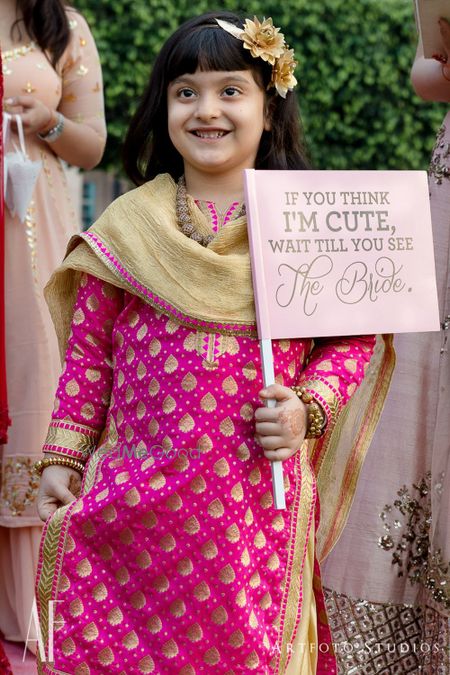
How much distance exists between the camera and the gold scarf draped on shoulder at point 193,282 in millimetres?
2344

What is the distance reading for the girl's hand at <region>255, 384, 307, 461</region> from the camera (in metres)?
2.24

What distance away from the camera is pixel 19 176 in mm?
3689

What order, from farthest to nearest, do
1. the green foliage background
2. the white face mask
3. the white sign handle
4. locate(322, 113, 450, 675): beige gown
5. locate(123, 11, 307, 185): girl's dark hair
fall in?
the green foliage background → the white face mask → locate(322, 113, 450, 675): beige gown → locate(123, 11, 307, 185): girl's dark hair → the white sign handle

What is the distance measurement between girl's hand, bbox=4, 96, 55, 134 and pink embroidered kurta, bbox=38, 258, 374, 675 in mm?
1531

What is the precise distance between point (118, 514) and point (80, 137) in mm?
1974

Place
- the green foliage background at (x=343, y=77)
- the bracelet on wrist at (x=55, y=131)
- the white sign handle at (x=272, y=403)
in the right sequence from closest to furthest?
the white sign handle at (x=272, y=403)
the bracelet on wrist at (x=55, y=131)
the green foliage background at (x=343, y=77)

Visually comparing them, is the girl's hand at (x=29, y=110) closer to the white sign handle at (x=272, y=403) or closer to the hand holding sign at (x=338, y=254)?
the hand holding sign at (x=338, y=254)

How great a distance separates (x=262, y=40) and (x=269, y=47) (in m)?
0.02

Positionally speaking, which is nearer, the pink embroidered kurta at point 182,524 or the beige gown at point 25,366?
the pink embroidered kurta at point 182,524

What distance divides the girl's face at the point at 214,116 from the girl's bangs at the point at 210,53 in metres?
0.01

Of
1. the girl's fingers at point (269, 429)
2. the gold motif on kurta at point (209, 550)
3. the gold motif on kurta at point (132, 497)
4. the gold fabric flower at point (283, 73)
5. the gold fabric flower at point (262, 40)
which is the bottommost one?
the gold motif on kurta at point (209, 550)

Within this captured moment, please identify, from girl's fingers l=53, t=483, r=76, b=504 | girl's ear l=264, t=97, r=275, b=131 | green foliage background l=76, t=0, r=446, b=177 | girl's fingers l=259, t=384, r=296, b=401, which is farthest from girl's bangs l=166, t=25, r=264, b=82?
green foliage background l=76, t=0, r=446, b=177

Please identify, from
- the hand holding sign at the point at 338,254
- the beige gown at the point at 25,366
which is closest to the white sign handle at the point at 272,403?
the hand holding sign at the point at 338,254

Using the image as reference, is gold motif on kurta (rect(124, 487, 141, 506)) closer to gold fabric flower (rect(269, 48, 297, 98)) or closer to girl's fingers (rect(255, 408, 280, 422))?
girl's fingers (rect(255, 408, 280, 422))
